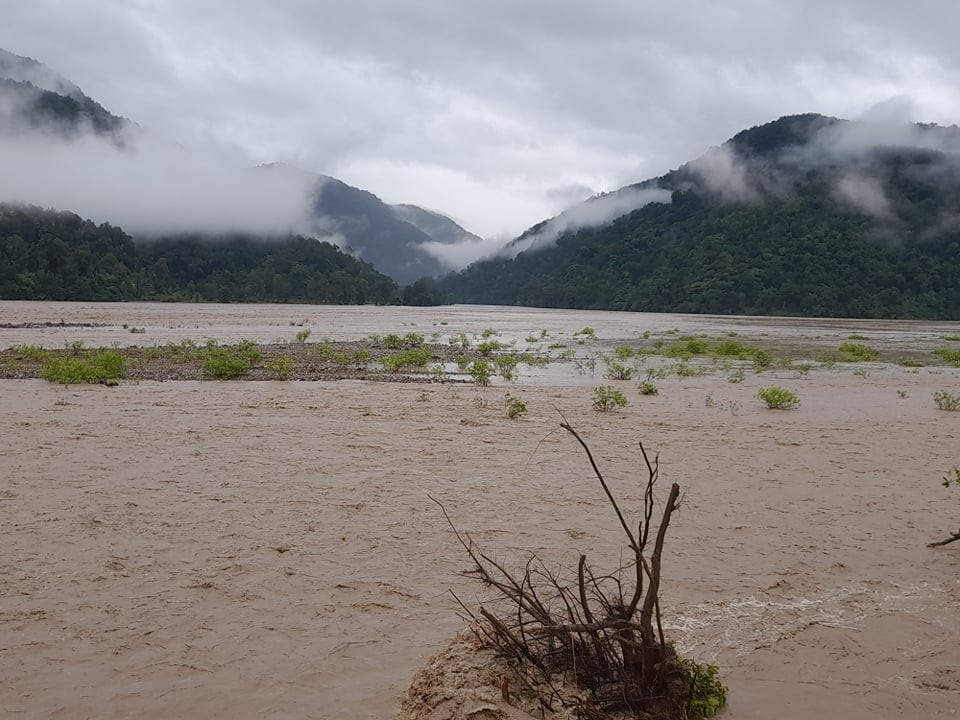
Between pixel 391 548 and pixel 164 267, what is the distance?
112 meters

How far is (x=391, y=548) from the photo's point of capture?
5703 mm

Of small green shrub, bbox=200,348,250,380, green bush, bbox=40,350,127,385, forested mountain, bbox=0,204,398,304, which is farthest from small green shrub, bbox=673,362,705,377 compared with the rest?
forested mountain, bbox=0,204,398,304

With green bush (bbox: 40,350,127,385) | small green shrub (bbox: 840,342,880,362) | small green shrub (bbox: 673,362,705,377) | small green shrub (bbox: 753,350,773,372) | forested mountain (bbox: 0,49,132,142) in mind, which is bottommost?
green bush (bbox: 40,350,127,385)

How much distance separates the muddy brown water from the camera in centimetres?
375

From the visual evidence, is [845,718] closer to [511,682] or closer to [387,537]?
[511,682]

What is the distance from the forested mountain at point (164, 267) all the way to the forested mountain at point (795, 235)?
4782 centimetres

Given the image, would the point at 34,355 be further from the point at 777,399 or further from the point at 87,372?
the point at 777,399

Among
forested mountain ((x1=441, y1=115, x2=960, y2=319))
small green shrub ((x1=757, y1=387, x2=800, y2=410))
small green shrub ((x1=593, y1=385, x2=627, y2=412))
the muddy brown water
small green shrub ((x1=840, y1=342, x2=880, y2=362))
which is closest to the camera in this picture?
the muddy brown water

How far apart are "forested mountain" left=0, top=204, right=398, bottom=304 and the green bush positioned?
7330 centimetres

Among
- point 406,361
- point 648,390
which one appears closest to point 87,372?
point 406,361

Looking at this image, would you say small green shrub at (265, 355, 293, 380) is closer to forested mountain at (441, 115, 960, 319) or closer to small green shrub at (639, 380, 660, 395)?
small green shrub at (639, 380, 660, 395)

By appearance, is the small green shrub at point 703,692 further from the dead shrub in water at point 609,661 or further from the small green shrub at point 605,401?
the small green shrub at point 605,401

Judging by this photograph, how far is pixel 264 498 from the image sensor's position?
22.8ft

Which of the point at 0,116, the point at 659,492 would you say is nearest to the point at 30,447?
the point at 659,492
